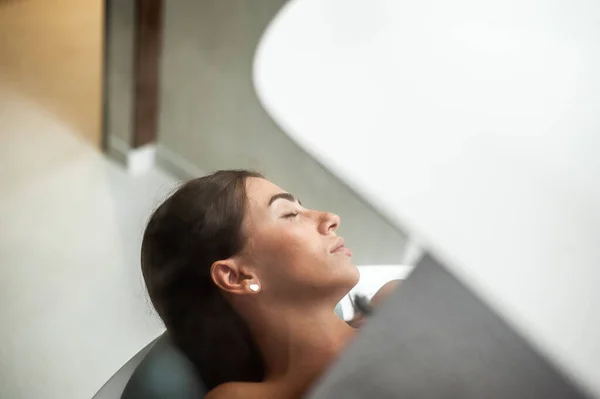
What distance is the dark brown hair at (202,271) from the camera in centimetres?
47

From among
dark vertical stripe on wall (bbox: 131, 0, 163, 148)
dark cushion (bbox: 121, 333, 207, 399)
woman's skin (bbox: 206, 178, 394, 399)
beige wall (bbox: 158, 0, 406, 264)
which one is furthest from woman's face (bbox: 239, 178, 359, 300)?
dark vertical stripe on wall (bbox: 131, 0, 163, 148)

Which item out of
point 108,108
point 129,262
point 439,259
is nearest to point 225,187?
point 439,259

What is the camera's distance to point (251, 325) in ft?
1.56

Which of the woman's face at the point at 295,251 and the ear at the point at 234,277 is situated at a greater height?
the woman's face at the point at 295,251

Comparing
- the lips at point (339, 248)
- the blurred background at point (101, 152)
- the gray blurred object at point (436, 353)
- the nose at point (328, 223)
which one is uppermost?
the gray blurred object at point (436, 353)

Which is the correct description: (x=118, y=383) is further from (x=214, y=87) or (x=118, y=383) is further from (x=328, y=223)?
(x=214, y=87)

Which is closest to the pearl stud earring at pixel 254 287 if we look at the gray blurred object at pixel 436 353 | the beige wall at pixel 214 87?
the gray blurred object at pixel 436 353

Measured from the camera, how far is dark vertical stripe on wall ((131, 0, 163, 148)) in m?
1.11

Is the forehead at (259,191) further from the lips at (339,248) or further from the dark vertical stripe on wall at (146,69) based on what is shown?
the dark vertical stripe on wall at (146,69)

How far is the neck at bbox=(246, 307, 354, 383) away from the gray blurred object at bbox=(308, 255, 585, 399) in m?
0.10

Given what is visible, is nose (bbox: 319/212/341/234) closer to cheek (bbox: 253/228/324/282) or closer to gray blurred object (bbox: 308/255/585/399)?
cheek (bbox: 253/228/324/282)

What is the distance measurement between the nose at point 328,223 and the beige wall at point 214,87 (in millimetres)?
381

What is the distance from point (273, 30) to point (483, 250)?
0.65ft

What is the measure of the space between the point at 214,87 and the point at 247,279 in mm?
703
